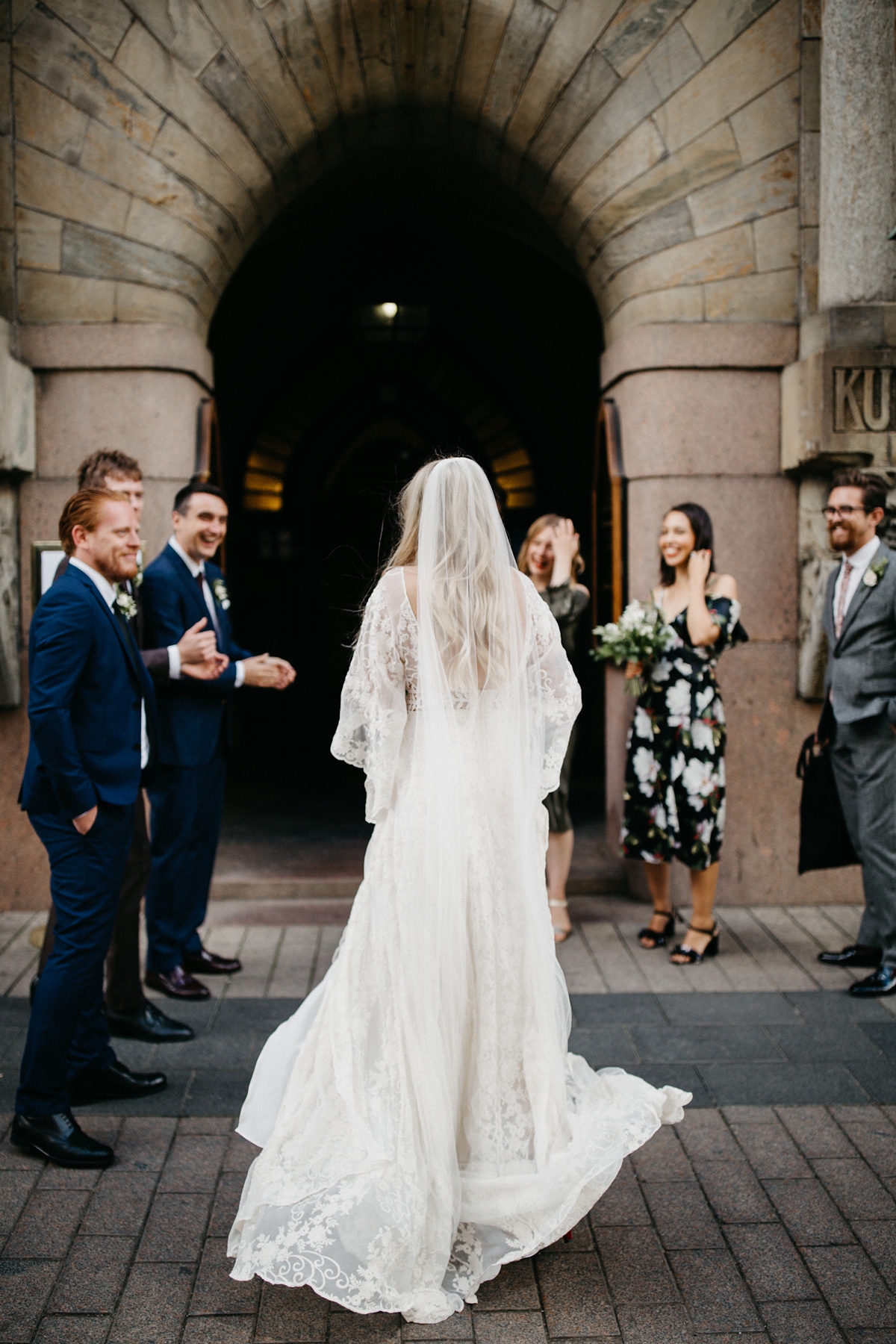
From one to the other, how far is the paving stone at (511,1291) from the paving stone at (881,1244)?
35.2 inches

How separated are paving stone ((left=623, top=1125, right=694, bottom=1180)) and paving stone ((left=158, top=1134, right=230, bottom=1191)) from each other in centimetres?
129

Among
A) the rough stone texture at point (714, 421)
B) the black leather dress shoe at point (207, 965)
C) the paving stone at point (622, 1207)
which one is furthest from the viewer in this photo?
the rough stone texture at point (714, 421)

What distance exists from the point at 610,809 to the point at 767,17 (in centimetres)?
428

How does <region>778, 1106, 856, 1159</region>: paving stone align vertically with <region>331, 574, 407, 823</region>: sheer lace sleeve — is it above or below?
below

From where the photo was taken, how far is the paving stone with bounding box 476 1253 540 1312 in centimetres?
264

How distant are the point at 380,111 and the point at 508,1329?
5771 mm

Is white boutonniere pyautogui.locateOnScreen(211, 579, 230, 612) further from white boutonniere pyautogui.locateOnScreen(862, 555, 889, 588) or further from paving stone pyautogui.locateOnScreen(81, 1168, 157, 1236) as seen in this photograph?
white boutonniere pyautogui.locateOnScreen(862, 555, 889, 588)

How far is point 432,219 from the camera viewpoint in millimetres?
9500

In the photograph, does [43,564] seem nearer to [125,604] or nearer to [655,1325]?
[125,604]

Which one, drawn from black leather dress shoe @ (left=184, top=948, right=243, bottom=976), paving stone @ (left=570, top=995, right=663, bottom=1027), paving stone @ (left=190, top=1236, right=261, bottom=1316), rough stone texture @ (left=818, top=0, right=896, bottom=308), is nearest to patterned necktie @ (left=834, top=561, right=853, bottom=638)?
rough stone texture @ (left=818, top=0, right=896, bottom=308)

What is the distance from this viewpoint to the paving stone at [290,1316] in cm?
253

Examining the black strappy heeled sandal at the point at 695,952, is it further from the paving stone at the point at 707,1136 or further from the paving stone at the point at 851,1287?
the paving stone at the point at 851,1287

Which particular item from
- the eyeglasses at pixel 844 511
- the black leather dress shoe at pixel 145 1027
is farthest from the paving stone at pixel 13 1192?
the eyeglasses at pixel 844 511

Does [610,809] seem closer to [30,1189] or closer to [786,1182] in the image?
[786,1182]
